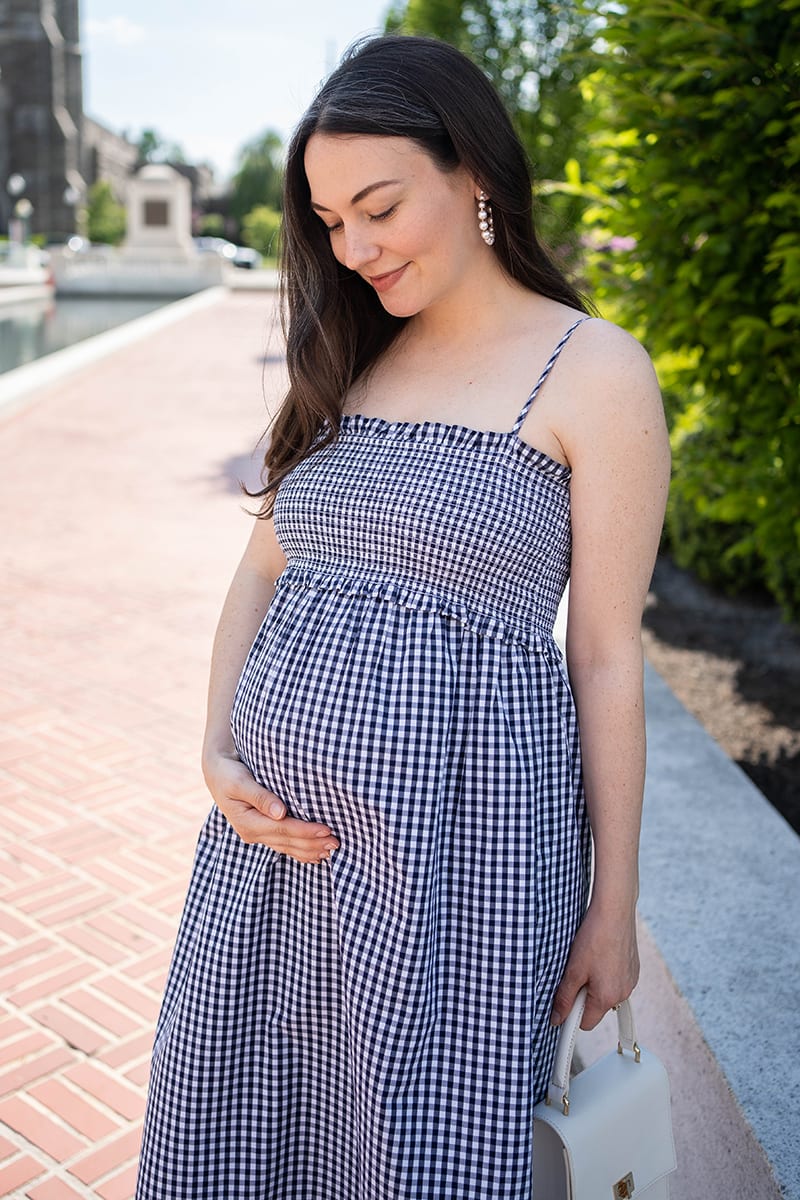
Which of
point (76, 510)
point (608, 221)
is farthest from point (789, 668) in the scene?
point (76, 510)

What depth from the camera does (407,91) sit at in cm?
163

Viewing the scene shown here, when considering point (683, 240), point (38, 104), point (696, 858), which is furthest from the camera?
point (38, 104)

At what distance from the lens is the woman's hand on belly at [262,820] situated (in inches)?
64.2

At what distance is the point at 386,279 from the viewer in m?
1.71

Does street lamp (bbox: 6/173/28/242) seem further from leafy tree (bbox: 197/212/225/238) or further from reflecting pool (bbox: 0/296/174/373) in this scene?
reflecting pool (bbox: 0/296/174/373)

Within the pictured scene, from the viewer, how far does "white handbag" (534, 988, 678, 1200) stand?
156 centimetres

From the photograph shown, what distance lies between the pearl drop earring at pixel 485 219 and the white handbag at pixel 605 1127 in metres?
1.14

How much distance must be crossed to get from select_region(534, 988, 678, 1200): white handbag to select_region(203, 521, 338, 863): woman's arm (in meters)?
0.46

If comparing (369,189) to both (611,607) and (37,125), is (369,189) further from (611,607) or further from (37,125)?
(37,125)

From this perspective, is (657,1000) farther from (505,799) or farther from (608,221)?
(608,221)

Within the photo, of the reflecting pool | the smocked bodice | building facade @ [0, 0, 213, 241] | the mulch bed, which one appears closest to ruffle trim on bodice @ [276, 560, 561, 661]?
the smocked bodice

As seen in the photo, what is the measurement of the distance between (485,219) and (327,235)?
29 centimetres

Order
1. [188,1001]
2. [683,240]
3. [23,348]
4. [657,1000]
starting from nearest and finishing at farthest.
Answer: [188,1001], [657,1000], [683,240], [23,348]

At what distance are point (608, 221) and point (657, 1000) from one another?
2366mm
